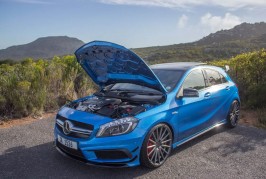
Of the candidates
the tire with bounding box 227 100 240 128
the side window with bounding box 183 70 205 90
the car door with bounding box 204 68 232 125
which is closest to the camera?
the side window with bounding box 183 70 205 90

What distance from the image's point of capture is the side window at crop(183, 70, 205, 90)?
563 cm

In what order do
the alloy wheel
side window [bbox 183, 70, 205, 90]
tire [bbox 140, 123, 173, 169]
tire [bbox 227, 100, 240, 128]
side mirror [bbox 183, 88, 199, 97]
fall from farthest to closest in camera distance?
tire [bbox 227, 100, 240, 128]
side window [bbox 183, 70, 205, 90]
side mirror [bbox 183, 88, 199, 97]
the alloy wheel
tire [bbox 140, 123, 173, 169]

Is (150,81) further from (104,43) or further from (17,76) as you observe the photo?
(17,76)

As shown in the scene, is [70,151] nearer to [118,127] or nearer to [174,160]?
[118,127]

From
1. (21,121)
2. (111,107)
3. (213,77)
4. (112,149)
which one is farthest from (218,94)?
(21,121)

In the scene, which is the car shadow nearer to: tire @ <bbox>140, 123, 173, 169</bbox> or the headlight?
tire @ <bbox>140, 123, 173, 169</bbox>

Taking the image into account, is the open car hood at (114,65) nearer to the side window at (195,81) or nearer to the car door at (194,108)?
the car door at (194,108)

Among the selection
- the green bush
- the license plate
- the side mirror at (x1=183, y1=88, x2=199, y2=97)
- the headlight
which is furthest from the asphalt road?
the green bush

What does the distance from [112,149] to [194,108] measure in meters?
1.94

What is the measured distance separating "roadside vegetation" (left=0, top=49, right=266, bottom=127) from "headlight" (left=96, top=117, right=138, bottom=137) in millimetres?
4544

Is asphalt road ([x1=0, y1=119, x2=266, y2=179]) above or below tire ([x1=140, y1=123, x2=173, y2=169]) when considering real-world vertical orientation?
below

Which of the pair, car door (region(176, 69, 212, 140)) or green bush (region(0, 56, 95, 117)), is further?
green bush (region(0, 56, 95, 117))

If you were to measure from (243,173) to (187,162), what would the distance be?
904 mm

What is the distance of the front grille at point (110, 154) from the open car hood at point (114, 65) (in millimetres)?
1330
